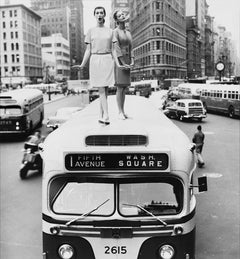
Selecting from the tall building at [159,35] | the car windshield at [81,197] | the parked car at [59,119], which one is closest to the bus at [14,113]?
the parked car at [59,119]

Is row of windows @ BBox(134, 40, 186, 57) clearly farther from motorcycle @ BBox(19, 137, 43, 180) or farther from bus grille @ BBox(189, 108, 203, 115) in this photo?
bus grille @ BBox(189, 108, 203, 115)

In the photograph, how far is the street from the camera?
8656mm

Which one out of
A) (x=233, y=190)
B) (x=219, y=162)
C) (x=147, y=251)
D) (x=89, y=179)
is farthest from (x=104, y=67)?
(x=219, y=162)

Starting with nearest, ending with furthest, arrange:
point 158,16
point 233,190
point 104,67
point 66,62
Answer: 1. point 104,67
2. point 158,16
3. point 233,190
4. point 66,62

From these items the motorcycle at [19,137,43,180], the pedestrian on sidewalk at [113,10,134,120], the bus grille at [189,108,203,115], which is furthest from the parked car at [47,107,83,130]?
the pedestrian on sidewalk at [113,10,134,120]

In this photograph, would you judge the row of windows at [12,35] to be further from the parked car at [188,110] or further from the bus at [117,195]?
the bus at [117,195]

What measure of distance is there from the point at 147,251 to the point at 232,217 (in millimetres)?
5889

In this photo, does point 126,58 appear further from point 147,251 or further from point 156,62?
point 156,62

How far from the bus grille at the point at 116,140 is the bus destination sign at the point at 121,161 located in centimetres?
13

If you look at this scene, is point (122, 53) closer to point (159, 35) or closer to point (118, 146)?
point (118, 146)

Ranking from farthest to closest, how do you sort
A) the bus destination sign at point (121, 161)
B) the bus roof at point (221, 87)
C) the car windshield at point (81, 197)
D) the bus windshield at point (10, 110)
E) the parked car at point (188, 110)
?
the bus roof at point (221, 87), the parked car at point (188, 110), the bus windshield at point (10, 110), the car windshield at point (81, 197), the bus destination sign at point (121, 161)

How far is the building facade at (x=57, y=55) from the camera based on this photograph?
342 ft

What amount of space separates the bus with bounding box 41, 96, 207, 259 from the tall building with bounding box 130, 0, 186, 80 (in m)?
3.89

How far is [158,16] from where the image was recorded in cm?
884
